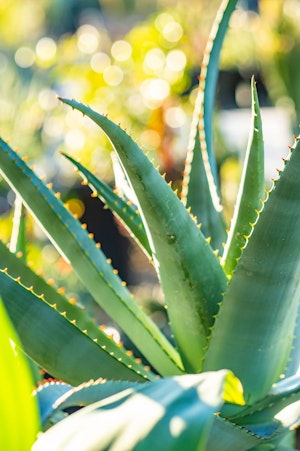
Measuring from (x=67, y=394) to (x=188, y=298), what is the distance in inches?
9.1

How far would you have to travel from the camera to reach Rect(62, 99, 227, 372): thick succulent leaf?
26.8 inches

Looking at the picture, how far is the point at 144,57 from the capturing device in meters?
3.08

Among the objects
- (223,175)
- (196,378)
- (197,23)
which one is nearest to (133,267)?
(223,175)

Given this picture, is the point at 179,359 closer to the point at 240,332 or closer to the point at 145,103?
the point at 240,332

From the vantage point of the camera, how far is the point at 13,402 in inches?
18.0

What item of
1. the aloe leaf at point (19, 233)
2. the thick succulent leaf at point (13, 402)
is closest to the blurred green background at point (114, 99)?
the aloe leaf at point (19, 233)

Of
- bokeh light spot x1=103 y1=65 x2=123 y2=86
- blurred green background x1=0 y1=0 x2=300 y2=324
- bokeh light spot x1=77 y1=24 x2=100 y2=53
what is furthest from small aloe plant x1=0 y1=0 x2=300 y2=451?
bokeh light spot x1=77 y1=24 x2=100 y2=53

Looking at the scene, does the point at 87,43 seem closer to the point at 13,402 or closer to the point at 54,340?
the point at 54,340

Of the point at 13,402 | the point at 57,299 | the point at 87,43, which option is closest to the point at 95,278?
the point at 57,299

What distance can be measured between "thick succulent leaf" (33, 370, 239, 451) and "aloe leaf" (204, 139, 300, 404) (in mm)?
235

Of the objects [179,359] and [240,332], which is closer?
[240,332]

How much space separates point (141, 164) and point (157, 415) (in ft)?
0.99

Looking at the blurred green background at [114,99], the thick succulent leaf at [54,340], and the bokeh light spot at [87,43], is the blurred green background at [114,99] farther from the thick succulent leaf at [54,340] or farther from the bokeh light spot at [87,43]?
the thick succulent leaf at [54,340]

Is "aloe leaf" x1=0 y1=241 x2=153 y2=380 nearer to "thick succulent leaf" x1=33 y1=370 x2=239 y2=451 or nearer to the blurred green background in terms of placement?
"thick succulent leaf" x1=33 y1=370 x2=239 y2=451
